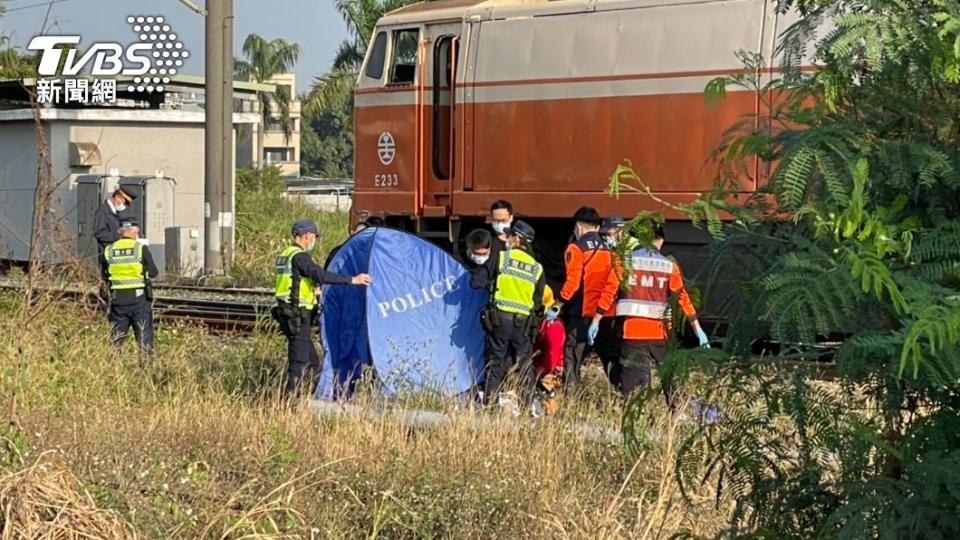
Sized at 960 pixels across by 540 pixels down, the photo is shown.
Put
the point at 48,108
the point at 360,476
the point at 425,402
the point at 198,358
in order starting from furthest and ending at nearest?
the point at 48,108 → the point at 198,358 → the point at 425,402 → the point at 360,476

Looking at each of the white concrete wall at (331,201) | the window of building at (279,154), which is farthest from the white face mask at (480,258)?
the window of building at (279,154)

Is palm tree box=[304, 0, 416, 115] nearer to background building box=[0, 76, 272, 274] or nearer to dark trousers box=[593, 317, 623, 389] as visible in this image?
background building box=[0, 76, 272, 274]

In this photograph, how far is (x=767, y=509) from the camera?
320 centimetres

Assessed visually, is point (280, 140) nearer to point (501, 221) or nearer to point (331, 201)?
point (331, 201)

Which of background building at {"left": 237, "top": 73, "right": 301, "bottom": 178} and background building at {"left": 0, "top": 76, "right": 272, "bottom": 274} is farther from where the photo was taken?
background building at {"left": 237, "top": 73, "right": 301, "bottom": 178}

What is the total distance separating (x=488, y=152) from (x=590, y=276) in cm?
464

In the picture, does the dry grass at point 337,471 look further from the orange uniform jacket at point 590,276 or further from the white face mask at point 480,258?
the white face mask at point 480,258

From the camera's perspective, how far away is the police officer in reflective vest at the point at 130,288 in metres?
12.1

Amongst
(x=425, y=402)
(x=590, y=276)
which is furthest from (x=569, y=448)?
(x=590, y=276)

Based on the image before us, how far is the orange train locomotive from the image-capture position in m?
12.7

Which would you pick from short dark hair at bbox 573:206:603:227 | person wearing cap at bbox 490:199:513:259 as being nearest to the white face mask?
person wearing cap at bbox 490:199:513:259

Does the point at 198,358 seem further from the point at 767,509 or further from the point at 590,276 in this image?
the point at 767,509

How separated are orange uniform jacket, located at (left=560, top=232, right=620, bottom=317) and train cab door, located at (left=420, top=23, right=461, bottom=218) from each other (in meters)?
4.63

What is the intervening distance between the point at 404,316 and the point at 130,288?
3.48 metres
